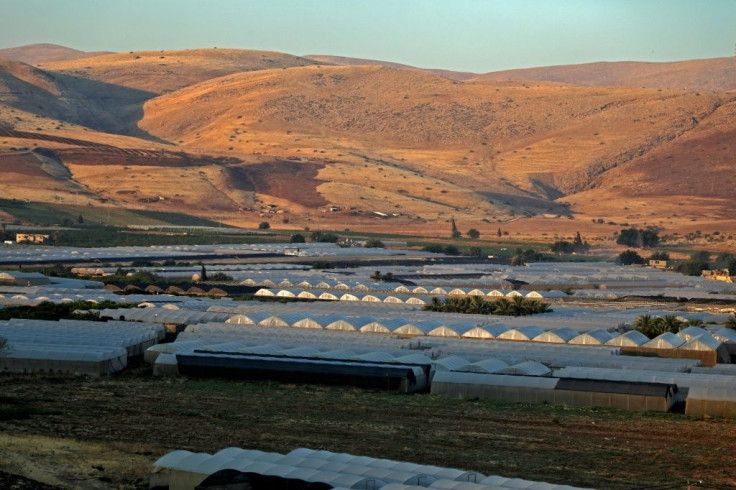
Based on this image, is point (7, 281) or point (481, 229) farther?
point (481, 229)

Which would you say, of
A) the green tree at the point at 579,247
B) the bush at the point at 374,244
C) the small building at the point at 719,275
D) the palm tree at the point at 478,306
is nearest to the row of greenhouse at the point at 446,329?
the palm tree at the point at 478,306

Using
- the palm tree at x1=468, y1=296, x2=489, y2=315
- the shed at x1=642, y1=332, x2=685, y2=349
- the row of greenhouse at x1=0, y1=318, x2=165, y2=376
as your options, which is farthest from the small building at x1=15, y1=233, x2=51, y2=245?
the shed at x1=642, y1=332, x2=685, y2=349

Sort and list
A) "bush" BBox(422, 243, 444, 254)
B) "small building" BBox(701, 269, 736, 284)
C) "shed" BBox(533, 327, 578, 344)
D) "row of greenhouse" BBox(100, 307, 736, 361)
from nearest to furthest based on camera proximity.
A: 1. "row of greenhouse" BBox(100, 307, 736, 361)
2. "shed" BBox(533, 327, 578, 344)
3. "small building" BBox(701, 269, 736, 284)
4. "bush" BBox(422, 243, 444, 254)

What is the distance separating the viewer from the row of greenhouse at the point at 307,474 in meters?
28.5

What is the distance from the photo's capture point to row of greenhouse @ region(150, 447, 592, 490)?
28469 mm

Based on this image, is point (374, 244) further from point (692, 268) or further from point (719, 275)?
point (719, 275)

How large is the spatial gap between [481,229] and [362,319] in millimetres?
123911

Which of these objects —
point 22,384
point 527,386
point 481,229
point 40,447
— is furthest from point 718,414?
point 481,229

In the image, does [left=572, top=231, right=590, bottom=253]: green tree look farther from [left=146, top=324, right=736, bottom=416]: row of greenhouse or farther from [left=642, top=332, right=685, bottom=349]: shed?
[left=146, top=324, right=736, bottom=416]: row of greenhouse

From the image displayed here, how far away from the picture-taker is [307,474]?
1147 inches

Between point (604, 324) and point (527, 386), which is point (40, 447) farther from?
point (604, 324)

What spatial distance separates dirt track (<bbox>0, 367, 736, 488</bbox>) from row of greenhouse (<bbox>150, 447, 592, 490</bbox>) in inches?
58.2

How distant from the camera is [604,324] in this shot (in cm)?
6556

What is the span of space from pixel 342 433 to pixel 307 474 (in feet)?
29.4
